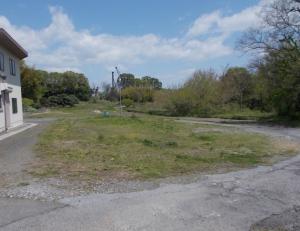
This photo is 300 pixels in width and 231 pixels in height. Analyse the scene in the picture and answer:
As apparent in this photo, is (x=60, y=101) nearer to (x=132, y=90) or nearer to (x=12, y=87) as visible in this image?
(x=132, y=90)

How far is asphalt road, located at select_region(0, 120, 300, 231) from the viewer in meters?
6.05

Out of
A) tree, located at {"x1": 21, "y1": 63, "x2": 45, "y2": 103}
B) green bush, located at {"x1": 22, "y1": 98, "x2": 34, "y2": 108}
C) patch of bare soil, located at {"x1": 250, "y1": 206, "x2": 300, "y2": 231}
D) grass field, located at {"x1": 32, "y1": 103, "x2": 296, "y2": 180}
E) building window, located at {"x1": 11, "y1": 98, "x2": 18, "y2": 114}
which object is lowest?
grass field, located at {"x1": 32, "y1": 103, "x2": 296, "y2": 180}

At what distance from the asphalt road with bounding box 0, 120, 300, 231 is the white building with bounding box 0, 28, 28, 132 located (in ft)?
51.7

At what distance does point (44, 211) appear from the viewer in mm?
6734

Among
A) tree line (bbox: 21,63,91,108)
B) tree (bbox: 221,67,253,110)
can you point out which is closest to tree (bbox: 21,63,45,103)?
tree line (bbox: 21,63,91,108)

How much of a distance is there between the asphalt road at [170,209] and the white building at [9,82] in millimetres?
15763

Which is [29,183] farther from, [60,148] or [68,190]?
[60,148]

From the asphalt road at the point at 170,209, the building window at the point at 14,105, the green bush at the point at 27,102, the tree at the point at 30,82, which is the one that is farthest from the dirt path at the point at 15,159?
the tree at the point at 30,82

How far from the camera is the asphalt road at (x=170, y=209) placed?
19.8 ft

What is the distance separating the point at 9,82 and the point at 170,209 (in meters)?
20.5

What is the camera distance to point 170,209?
22.4 ft

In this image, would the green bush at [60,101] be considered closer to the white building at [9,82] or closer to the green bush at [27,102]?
the green bush at [27,102]

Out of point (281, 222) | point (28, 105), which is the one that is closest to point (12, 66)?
point (281, 222)

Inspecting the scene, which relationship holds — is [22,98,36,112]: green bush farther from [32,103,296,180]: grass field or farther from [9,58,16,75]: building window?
[32,103,296,180]: grass field
